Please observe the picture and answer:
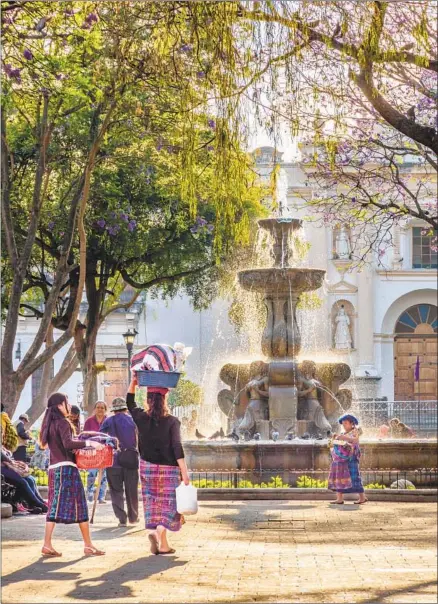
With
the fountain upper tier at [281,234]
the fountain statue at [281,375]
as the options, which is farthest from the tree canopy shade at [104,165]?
the fountain statue at [281,375]

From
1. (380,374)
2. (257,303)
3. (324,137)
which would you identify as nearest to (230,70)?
(324,137)

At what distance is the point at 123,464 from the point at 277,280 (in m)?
4.80

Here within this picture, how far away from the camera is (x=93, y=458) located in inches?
298

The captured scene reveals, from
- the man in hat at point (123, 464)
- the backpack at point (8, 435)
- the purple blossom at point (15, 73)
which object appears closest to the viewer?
the man in hat at point (123, 464)

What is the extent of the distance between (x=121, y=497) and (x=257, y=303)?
17.2 feet

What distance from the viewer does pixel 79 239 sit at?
34.8ft

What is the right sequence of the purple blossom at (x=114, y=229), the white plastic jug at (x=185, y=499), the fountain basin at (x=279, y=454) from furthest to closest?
the fountain basin at (x=279, y=454), the purple blossom at (x=114, y=229), the white plastic jug at (x=185, y=499)

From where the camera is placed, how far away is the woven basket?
24.3ft

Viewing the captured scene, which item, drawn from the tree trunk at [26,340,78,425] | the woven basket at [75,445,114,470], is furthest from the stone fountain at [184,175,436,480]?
the woven basket at [75,445,114,470]

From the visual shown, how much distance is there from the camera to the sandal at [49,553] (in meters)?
7.24

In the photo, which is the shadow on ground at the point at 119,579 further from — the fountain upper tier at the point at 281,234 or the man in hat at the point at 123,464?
the fountain upper tier at the point at 281,234

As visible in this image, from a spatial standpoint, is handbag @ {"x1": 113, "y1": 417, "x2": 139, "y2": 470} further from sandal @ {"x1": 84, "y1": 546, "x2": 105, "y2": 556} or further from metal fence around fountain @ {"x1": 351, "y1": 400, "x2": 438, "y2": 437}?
metal fence around fountain @ {"x1": 351, "y1": 400, "x2": 438, "y2": 437}

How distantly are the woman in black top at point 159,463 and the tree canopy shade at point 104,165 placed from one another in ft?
4.69

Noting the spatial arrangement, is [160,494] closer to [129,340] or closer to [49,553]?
[49,553]
